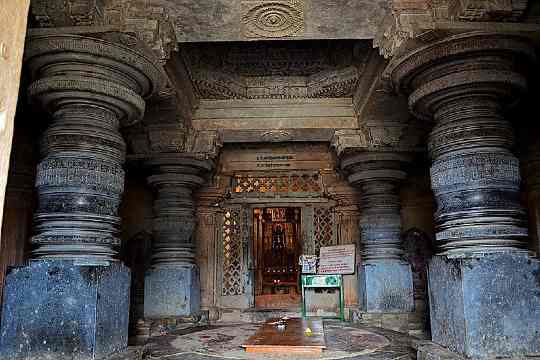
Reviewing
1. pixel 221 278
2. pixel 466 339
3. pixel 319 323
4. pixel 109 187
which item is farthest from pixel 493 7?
pixel 221 278

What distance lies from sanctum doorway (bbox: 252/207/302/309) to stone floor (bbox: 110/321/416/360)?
828 centimetres

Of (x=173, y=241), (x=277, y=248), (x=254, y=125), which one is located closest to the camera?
(x=254, y=125)

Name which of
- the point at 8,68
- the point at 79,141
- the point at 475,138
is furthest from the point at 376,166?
the point at 8,68

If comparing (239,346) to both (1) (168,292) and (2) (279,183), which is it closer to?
(1) (168,292)

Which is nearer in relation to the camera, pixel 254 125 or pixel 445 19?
pixel 445 19

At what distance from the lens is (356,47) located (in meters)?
5.79

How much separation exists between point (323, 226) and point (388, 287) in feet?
6.42

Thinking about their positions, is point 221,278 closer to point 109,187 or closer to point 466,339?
point 109,187

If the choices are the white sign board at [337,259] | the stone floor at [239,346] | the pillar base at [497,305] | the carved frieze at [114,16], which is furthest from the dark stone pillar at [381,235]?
the carved frieze at [114,16]

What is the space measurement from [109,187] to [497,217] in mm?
3268

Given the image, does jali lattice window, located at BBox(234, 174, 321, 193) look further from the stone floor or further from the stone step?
the stone floor

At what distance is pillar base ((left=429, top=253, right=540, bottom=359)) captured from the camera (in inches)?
138

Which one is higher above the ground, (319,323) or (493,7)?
(493,7)

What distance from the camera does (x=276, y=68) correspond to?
21.8ft
